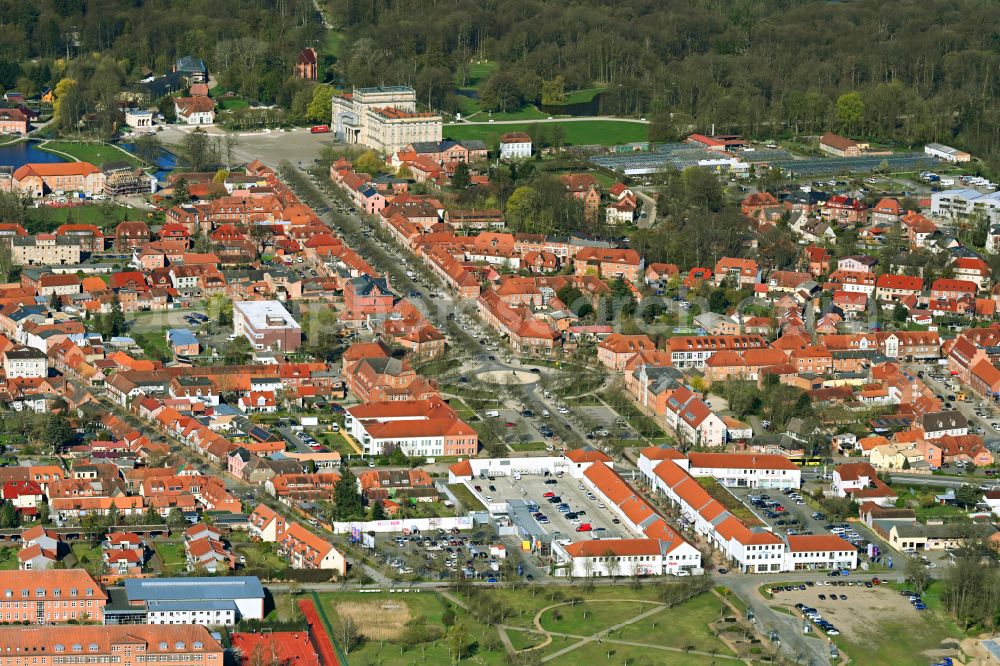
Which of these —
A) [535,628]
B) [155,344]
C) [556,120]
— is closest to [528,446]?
[535,628]

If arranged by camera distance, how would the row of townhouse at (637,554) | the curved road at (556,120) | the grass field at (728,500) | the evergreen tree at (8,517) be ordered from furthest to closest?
the curved road at (556,120) → the grass field at (728,500) → the evergreen tree at (8,517) → the row of townhouse at (637,554)

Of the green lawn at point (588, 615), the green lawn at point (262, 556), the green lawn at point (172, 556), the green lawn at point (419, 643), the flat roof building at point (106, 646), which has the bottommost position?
the green lawn at point (588, 615)

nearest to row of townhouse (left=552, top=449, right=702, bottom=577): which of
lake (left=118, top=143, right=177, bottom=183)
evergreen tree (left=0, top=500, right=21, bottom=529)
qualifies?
evergreen tree (left=0, top=500, right=21, bottom=529)

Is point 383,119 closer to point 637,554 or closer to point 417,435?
point 417,435

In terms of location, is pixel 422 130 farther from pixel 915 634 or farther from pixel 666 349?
pixel 915 634

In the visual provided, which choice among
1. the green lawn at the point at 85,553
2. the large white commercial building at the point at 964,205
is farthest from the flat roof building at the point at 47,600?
the large white commercial building at the point at 964,205

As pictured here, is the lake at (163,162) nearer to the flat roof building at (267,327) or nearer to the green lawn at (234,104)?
the green lawn at (234,104)

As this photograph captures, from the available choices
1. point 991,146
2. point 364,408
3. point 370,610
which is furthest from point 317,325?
point 991,146
